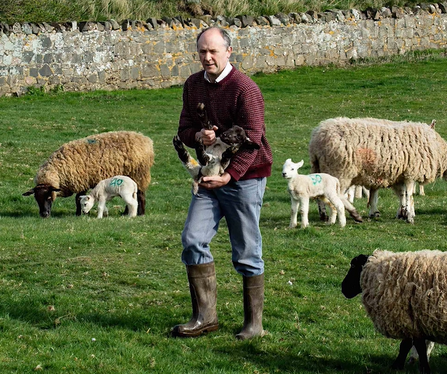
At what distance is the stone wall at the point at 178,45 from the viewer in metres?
27.0

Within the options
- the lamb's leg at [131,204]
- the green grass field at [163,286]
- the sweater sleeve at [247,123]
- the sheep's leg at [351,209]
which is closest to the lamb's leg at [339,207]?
the green grass field at [163,286]

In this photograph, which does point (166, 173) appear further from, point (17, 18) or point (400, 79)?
point (400, 79)

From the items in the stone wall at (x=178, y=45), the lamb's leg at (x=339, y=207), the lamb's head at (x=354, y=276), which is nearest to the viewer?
the lamb's head at (x=354, y=276)

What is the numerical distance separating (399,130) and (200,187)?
7.94 metres

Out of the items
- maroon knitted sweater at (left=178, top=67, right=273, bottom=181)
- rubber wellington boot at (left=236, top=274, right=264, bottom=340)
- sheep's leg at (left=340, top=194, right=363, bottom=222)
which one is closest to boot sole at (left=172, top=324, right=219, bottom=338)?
rubber wellington boot at (left=236, top=274, right=264, bottom=340)

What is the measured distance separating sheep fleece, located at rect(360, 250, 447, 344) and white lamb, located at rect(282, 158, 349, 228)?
19.1ft

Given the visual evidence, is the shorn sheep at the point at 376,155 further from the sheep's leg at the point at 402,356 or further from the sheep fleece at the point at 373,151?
the sheep's leg at the point at 402,356

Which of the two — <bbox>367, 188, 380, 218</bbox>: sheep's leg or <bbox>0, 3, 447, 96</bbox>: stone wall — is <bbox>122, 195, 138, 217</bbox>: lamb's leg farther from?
<bbox>0, 3, 447, 96</bbox>: stone wall

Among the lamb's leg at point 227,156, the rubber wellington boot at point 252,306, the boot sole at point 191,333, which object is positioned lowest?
the boot sole at point 191,333

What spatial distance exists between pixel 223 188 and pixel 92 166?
8.85 meters

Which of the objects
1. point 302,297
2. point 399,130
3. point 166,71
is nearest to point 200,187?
point 302,297

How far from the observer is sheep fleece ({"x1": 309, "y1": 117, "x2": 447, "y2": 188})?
13523mm

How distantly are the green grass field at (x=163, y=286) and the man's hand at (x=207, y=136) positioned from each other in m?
1.65

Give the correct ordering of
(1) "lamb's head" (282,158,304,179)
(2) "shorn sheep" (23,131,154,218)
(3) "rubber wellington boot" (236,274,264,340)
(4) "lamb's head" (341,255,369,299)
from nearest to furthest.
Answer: (3) "rubber wellington boot" (236,274,264,340) < (4) "lamb's head" (341,255,369,299) < (1) "lamb's head" (282,158,304,179) < (2) "shorn sheep" (23,131,154,218)
